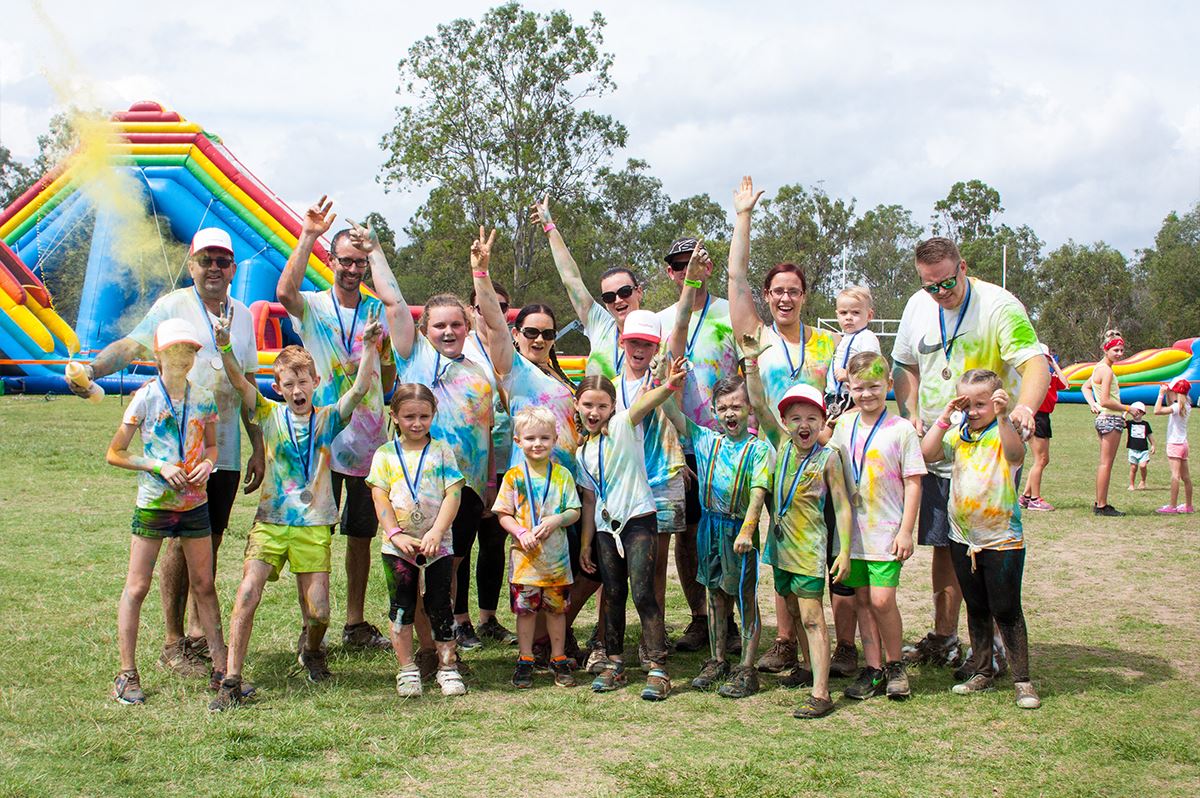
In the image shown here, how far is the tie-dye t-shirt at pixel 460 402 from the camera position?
5598mm

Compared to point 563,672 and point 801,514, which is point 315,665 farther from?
point 801,514

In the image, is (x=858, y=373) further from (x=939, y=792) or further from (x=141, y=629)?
(x=141, y=629)

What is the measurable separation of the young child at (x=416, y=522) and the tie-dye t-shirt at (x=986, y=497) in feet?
8.09

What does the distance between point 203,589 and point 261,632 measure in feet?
3.95

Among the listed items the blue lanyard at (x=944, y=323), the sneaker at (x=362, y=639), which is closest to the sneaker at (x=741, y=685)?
the blue lanyard at (x=944, y=323)

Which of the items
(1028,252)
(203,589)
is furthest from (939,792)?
(1028,252)

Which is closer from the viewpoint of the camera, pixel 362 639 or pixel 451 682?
pixel 451 682

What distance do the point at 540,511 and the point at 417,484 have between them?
627 mm

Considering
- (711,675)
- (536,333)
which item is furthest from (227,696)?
(536,333)

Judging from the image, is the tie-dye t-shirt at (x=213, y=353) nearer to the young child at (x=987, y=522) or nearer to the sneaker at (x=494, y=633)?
the sneaker at (x=494, y=633)

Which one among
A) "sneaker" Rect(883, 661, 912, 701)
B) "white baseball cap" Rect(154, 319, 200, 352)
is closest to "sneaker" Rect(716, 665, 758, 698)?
"sneaker" Rect(883, 661, 912, 701)

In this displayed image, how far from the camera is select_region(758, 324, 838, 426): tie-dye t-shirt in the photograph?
5.59 metres

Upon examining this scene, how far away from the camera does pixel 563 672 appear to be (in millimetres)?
5352

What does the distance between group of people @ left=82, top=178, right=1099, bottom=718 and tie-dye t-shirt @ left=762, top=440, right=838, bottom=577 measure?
0.01 metres
